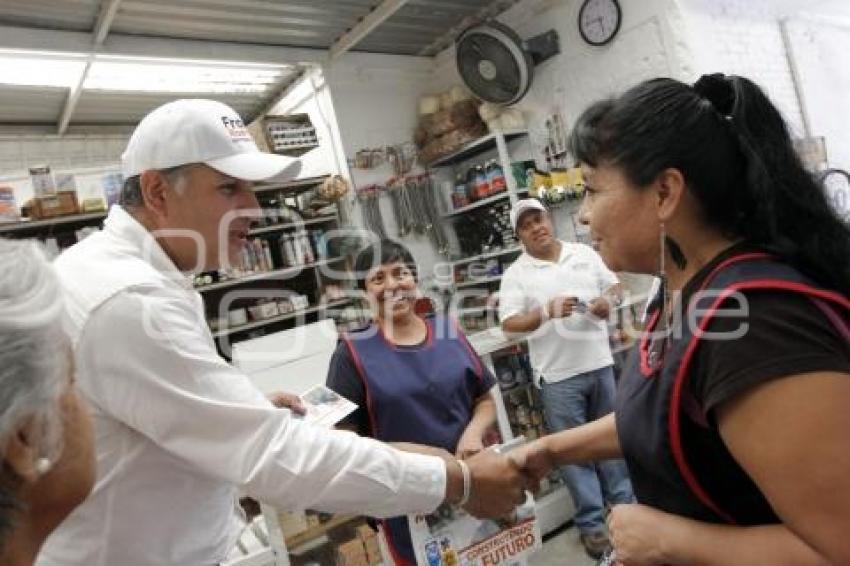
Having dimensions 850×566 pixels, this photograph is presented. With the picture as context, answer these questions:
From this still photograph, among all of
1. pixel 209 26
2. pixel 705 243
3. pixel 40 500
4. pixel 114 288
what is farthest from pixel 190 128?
pixel 209 26

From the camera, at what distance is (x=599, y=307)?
3.50 meters

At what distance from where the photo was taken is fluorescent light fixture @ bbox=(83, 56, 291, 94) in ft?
15.6

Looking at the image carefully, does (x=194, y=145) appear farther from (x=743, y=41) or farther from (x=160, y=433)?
(x=743, y=41)

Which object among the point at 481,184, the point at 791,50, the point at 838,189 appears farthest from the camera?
the point at 791,50

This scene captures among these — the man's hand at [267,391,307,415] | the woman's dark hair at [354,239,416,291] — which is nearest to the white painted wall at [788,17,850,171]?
the woman's dark hair at [354,239,416,291]

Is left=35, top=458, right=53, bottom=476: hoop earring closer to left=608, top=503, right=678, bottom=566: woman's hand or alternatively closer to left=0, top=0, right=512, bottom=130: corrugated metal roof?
left=608, top=503, right=678, bottom=566: woman's hand

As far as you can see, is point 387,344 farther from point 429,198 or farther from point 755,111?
point 429,198

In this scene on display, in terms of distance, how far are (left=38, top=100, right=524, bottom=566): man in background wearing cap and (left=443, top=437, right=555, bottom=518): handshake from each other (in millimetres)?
13

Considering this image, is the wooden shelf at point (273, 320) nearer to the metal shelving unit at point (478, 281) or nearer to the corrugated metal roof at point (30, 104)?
the metal shelving unit at point (478, 281)

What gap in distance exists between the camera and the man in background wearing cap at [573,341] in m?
3.55

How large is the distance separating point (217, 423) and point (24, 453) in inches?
26.9

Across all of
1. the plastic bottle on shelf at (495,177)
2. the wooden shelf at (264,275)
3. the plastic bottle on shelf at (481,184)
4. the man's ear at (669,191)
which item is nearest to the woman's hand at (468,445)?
the man's ear at (669,191)

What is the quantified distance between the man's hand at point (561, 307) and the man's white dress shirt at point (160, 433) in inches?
86.4

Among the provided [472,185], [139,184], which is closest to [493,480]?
[139,184]
